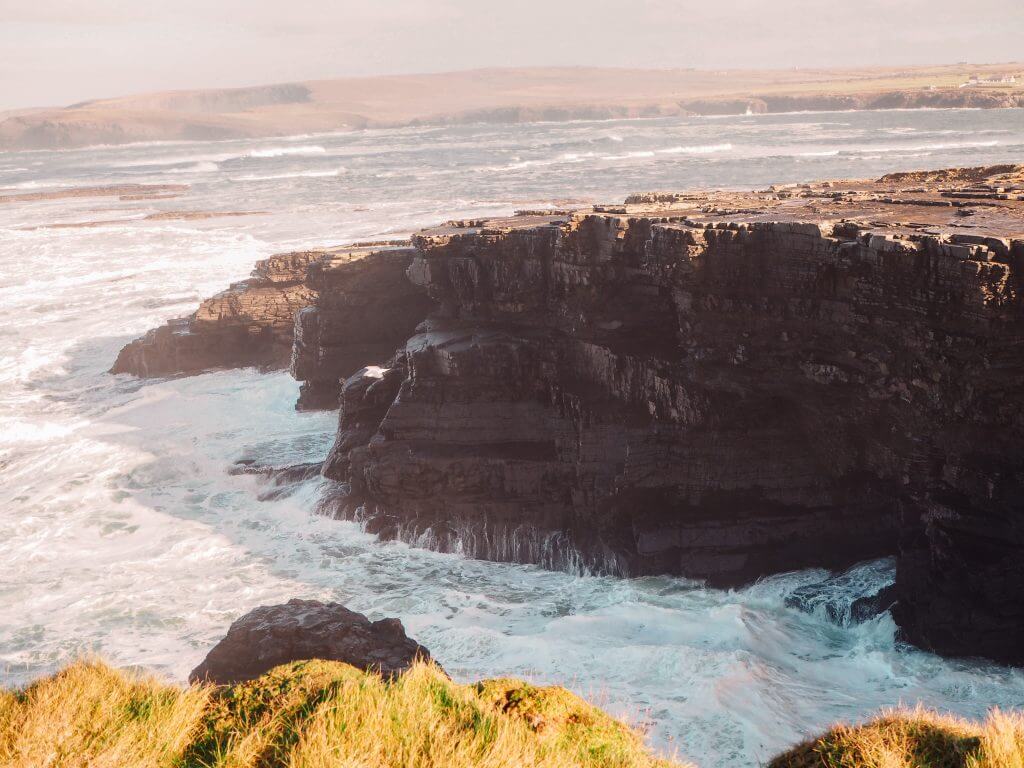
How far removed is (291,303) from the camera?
27.5 metres

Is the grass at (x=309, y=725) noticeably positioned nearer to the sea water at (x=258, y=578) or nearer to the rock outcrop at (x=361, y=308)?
the sea water at (x=258, y=578)

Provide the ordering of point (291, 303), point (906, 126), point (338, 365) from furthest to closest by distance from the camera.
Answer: point (906, 126)
point (291, 303)
point (338, 365)

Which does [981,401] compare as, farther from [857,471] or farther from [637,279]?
[637,279]

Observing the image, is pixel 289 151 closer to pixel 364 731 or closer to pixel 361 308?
pixel 361 308

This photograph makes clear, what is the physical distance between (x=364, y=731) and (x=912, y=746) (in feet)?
11.2

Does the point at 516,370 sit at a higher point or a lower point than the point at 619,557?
higher

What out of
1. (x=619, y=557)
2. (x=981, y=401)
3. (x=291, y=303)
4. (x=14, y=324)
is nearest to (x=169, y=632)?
(x=619, y=557)

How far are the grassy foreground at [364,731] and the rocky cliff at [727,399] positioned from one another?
7.16m

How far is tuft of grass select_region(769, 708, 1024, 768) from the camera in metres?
5.45

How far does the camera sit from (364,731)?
5.54 meters

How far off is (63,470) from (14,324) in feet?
49.7

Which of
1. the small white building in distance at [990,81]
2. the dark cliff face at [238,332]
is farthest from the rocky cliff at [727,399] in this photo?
the small white building in distance at [990,81]

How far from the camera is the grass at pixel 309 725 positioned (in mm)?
5422

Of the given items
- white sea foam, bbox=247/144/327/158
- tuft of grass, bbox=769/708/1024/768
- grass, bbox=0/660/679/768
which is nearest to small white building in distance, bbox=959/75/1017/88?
white sea foam, bbox=247/144/327/158
